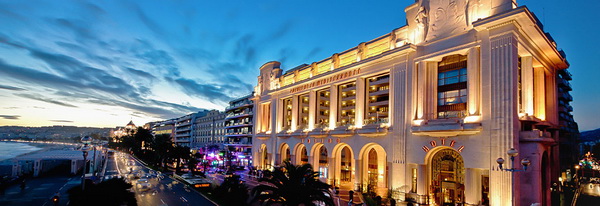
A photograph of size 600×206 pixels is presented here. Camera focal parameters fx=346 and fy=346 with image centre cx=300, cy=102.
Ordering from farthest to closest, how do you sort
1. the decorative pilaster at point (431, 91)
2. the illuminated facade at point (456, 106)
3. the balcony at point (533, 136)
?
the decorative pilaster at point (431, 91)
the illuminated facade at point (456, 106)
the balcony at point (533, 136)

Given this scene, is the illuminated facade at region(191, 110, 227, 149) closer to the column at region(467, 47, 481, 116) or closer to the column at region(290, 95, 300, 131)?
the column at region(290, 95, 300, 131)

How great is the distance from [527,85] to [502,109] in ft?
16.6

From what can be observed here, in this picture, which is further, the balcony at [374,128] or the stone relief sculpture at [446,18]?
the balcony at [374,128]

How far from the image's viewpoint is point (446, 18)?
100 feet

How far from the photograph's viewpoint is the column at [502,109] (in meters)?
24.7

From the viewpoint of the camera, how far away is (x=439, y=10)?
31109 mm

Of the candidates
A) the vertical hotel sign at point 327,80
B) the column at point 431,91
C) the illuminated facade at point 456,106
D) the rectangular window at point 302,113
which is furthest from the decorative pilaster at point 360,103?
the rectangular window at point 302,113

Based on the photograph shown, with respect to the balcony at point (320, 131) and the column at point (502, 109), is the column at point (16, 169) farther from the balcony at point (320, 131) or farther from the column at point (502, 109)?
the column at point (502, 109)

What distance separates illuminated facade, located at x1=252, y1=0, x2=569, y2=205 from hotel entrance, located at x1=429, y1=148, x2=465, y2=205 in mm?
86

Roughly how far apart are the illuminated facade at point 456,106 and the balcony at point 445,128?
0.27 ft

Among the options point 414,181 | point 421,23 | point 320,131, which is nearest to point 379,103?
point 320,131

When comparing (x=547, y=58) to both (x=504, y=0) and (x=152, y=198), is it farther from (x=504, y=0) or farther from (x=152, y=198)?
(x=152, y=198)

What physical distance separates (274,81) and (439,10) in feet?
106

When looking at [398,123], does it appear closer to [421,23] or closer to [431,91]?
[431,91]
